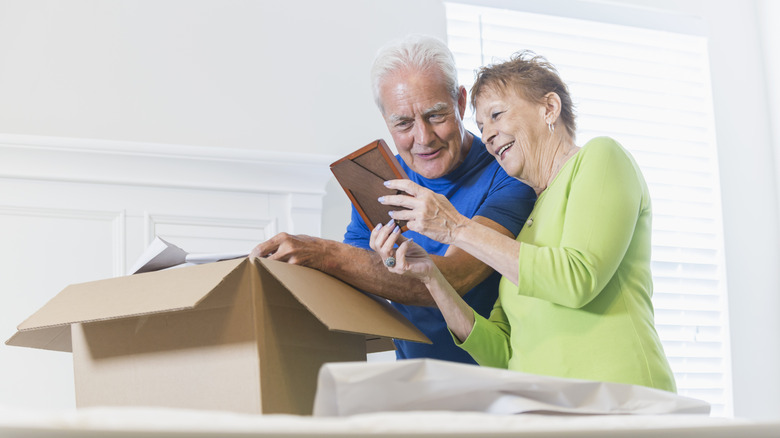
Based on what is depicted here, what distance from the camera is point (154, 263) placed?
3.86 ft

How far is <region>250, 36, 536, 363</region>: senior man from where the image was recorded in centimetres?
144

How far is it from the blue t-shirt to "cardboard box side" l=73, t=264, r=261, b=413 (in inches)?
23.3

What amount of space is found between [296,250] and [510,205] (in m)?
0.42

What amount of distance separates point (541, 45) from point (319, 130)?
0.96 m

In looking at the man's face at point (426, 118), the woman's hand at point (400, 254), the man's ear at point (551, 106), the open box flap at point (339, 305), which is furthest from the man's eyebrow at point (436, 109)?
the open box flap at point (339, 305)

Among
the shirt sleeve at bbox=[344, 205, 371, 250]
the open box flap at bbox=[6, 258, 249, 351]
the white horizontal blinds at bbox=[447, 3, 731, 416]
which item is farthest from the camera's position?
the white horizontal blinds at bbox=[447, 3, 731, 416]

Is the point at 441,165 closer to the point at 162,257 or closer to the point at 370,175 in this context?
the point at 370,175

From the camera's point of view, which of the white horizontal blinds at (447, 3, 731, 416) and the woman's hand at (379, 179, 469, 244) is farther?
the white horizontal blinds at (447, 3, 731, 416)

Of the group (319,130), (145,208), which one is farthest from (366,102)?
(145,208)

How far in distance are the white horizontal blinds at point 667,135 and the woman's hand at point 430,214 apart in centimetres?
158

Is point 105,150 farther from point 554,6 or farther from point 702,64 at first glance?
point 702,64

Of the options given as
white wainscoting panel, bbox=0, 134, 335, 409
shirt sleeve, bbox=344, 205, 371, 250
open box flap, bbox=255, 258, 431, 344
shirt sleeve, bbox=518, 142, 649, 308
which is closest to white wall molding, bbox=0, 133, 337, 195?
white wainscoting panel, bbox=0, 134, 335, 409

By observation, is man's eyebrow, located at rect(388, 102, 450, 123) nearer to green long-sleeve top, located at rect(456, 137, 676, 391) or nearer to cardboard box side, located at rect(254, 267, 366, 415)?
green long-sleeve top, located at rect(456, 137, 676, 391)

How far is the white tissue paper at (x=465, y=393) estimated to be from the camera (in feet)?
2.05
